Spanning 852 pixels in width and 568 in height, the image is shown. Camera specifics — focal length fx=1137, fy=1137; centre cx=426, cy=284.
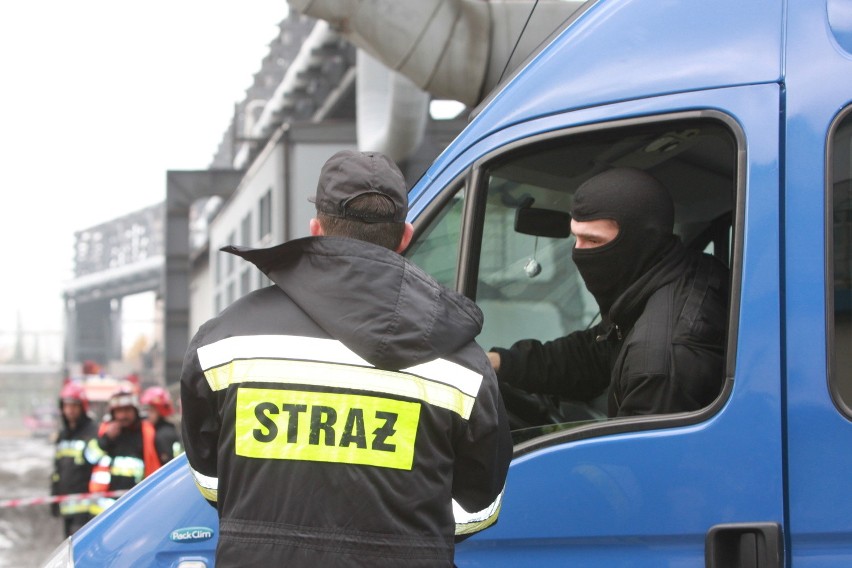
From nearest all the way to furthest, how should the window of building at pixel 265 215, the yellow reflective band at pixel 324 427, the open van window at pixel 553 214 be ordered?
the yellow reflective band at pixel 324 427
the open van window at pixel 553 214
the window of building at pixel 265 215

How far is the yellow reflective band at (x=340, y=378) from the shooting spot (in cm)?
200

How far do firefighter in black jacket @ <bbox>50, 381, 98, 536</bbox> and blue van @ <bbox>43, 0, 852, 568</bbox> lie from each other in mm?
6672

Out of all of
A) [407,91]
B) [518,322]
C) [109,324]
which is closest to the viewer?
[518,322]

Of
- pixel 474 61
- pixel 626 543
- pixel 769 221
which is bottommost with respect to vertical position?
pixel 626 543

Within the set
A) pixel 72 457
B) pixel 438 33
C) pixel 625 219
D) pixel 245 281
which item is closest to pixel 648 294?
pixel 625 219

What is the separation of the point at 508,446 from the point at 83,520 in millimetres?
7842

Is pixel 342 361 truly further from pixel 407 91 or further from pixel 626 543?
pixel 407 91

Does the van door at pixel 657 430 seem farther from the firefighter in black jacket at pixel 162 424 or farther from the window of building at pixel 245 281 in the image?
the window of building at pixel 245 281

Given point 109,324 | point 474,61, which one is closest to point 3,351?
point 109,324

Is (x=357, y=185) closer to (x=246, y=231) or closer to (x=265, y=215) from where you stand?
(x=265, y=215)

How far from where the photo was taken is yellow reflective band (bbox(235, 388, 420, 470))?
1.99 m

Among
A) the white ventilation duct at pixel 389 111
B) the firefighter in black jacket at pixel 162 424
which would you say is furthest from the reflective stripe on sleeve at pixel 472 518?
the white ventilation duct at pixel 389 111

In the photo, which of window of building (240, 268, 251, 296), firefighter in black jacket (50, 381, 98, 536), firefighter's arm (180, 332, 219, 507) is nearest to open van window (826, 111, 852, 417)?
firefighter's arm (180, 332, 219, 507)

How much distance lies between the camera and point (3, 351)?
41531mm
